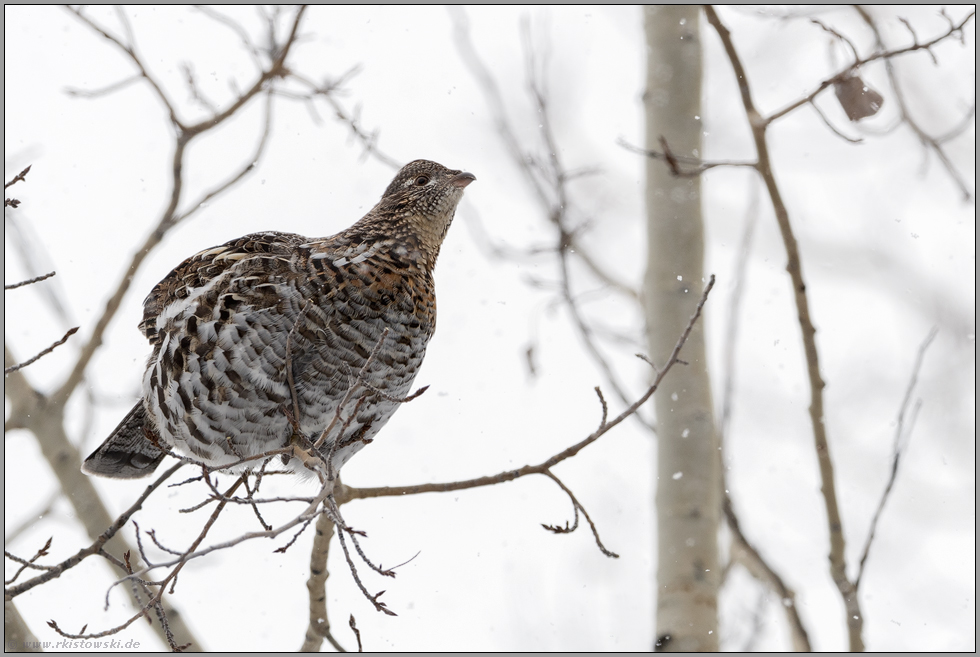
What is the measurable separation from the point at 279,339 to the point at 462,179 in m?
1.28

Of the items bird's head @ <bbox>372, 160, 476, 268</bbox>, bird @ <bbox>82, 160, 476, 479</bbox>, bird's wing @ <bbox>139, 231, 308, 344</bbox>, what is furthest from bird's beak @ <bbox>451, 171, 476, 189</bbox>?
bird's wing @ <bbox>139, 231, 308, 344</bbox>

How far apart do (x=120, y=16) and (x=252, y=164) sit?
41.8 inches

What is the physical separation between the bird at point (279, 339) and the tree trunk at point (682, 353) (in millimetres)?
1308

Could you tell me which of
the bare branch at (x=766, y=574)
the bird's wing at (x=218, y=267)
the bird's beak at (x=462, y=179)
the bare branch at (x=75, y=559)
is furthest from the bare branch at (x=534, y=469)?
the bare branch at (x=766, y=574)

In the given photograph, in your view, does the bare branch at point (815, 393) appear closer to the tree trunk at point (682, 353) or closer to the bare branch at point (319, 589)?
the tree trunk at point (682, 353)

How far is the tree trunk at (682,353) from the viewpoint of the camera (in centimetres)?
367

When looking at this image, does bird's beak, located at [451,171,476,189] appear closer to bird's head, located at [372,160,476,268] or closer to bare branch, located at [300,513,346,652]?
bird's head, located at [372,160,476,268]

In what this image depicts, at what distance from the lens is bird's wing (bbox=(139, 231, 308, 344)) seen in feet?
11.2

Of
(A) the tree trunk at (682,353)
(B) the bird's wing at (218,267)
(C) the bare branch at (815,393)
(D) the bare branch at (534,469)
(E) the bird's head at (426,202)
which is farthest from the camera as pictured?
(E) the bird's head at (426,202)

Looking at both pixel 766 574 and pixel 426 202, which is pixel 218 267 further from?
pixel 766 574

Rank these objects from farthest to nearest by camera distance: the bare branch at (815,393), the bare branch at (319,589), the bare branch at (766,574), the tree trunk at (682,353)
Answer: the bare branch at (766,574), the tree trunk at (682,353), the bare branch at (815,393), the bare branch at (319,589)

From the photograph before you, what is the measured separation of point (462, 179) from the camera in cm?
397

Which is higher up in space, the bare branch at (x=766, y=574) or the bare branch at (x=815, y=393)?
the bare branch at (x=815, y=393)

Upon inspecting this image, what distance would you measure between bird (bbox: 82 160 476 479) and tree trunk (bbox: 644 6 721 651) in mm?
1308
